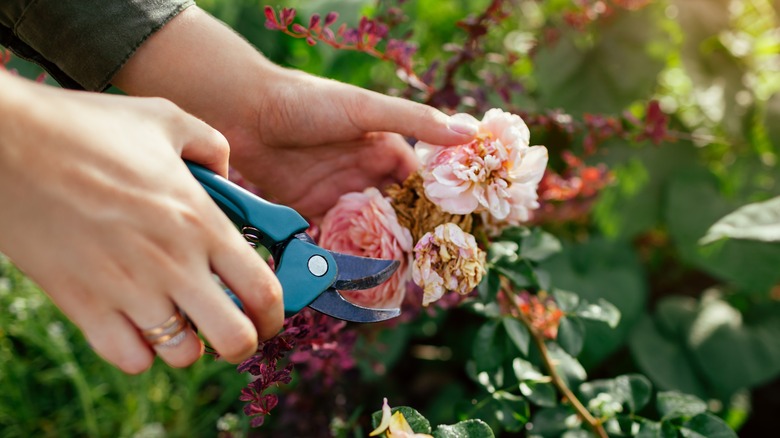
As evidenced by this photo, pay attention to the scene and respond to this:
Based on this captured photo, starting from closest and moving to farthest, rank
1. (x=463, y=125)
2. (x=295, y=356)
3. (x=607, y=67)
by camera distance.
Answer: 1. (x=463, y=125)
2. (x=295, y=356)
3. (x=607, y=67)

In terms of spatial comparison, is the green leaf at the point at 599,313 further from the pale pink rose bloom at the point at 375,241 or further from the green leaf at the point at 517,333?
the pale pink rose bloom at the point at 375,241

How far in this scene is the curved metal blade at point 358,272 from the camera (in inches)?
37.7

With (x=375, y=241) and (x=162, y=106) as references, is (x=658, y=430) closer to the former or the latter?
(x=375, y=241)

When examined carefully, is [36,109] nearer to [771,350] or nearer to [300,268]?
[300,268]

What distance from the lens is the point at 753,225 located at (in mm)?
1277

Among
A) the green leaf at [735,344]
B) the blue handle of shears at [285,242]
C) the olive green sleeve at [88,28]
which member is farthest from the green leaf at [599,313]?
the olive green sleeve at [88,28]

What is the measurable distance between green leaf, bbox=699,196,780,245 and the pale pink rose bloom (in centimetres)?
62

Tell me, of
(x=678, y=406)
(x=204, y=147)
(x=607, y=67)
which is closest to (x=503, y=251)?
(x=678, y=406)

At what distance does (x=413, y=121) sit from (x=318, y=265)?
31 cm

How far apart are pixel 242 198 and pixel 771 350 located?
1408mm

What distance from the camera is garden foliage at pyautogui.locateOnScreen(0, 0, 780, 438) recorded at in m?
Result: 1.41

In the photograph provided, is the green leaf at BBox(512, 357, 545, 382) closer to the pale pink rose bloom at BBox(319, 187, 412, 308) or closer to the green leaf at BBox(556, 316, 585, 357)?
the green leaf at BBox(556, 316, 585, 357)

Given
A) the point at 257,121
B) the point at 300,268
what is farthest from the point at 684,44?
the point at 300,268

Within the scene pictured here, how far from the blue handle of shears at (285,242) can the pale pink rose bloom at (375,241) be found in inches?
5.3
